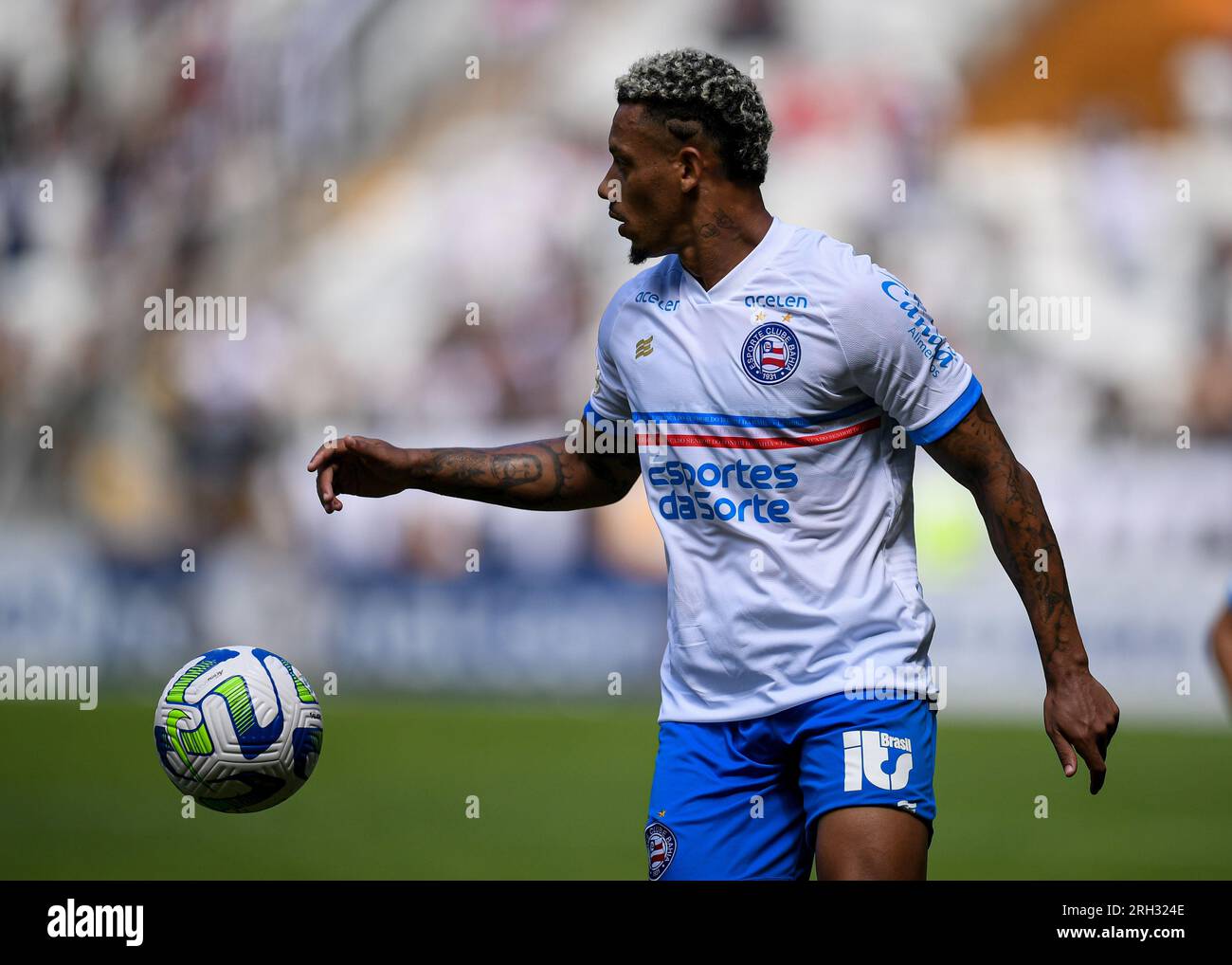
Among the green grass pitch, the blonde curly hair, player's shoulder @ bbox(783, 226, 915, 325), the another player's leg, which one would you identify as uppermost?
the blonde curly hair

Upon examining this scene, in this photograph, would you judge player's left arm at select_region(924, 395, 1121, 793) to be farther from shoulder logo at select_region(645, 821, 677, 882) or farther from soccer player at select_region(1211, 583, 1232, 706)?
shoulder logo at select_region(645, 821, 677, 882)

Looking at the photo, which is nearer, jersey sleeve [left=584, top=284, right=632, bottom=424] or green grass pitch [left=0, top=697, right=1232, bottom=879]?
jersey sleeve [left=584, top=284, right=632, bottom=424]

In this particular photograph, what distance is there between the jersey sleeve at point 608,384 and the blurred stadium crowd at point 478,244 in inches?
323

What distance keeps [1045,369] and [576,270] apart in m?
4.00

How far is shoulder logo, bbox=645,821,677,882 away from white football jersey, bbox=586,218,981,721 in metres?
0.28

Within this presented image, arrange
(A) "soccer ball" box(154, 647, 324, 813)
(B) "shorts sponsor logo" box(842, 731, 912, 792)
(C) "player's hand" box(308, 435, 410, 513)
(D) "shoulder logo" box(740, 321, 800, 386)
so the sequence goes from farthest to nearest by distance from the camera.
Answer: (C) "player's hand" box(308, 435, 410, 513), (A) "soccer ball" box(154, 647, 324, 813), (D) "shoulder logo" box(740, 321, 800, 386), (B) "shorts sponsor logo" box(842, 731, 912, 792)

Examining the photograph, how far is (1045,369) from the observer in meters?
13.1

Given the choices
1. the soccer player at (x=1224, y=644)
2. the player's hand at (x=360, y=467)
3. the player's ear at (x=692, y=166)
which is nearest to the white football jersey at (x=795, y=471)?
the player's ear at (x=692, y=166)

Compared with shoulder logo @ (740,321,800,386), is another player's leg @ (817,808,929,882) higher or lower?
lower

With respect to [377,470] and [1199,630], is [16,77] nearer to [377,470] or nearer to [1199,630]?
[1199,630]

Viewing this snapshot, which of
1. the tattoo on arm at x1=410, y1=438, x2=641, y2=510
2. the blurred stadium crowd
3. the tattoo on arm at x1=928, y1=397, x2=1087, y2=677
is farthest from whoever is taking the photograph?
the blurred stadium crowd

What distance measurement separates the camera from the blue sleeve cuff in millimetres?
3787

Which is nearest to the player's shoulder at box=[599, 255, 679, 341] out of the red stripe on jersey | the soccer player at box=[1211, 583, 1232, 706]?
the red stripe on jersey
